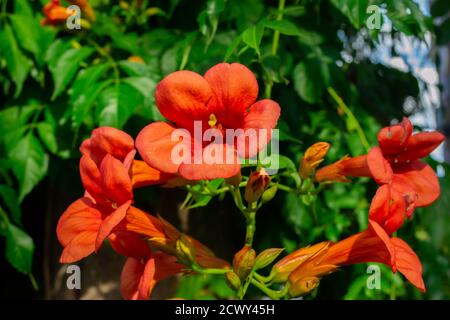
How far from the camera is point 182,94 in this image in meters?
1.40

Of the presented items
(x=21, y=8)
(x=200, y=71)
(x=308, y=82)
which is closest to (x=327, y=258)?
(x=200, y=71)

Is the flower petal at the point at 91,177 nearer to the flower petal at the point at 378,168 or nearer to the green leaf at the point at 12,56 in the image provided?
the flower petal at the point at 378,168

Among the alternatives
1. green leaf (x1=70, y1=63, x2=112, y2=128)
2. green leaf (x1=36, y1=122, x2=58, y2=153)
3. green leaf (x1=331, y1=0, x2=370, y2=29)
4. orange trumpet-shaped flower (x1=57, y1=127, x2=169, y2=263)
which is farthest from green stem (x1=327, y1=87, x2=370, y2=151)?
green leaf (x1=36, y1=122, x2=58, y2=153)

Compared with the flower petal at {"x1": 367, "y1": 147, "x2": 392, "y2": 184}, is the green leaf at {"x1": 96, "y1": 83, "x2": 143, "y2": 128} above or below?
above

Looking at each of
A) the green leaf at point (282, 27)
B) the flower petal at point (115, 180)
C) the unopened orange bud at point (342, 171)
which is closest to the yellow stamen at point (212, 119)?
the flower petal at point (115, 180)

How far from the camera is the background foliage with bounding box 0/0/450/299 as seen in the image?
83.6 inches

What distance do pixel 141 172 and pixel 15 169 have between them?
92 centimetres

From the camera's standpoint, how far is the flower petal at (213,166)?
127 cm

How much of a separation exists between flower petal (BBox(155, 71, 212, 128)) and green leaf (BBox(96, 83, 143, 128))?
0.62m

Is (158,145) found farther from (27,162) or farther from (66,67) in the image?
(27,162)

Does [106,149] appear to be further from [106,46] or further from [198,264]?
[106,46]

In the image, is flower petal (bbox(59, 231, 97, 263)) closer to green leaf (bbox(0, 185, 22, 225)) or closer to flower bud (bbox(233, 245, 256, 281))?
flower bud (bbox(233, 245, 256, 281))

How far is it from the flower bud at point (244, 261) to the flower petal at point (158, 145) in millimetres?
273
